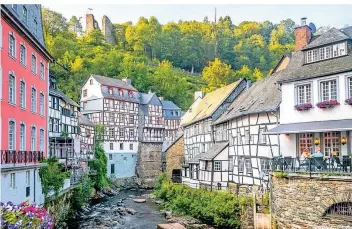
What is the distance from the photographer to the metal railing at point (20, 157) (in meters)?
14.9

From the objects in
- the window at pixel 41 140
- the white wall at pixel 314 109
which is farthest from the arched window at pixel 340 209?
the window at pixel 41 140

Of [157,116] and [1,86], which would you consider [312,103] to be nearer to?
[1,86]

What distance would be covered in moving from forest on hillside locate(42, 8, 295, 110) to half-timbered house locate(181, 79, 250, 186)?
2361 cm

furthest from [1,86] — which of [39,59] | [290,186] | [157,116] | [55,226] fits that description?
[157,116]

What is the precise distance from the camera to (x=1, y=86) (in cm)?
1498

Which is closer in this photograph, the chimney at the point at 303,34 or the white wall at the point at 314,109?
the white wall at the point at 314,109

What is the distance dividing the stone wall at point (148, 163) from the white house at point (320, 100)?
103 feet

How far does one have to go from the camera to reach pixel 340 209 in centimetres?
1499

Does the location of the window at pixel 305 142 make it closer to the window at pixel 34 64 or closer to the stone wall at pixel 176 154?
the window at pixel 34 64

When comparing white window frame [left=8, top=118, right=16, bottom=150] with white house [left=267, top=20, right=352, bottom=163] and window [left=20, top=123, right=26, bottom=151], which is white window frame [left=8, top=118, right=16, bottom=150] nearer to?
window [left=20, top=123, right=26, bottom=151]

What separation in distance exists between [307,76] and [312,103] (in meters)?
1.36

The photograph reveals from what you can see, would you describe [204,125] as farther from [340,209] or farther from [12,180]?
[12,180]

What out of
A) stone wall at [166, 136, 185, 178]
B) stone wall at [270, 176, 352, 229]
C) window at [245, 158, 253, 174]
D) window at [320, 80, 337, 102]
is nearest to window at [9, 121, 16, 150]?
stone wall at [270, 176, 352, 229]

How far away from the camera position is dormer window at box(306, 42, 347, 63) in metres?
18.5
